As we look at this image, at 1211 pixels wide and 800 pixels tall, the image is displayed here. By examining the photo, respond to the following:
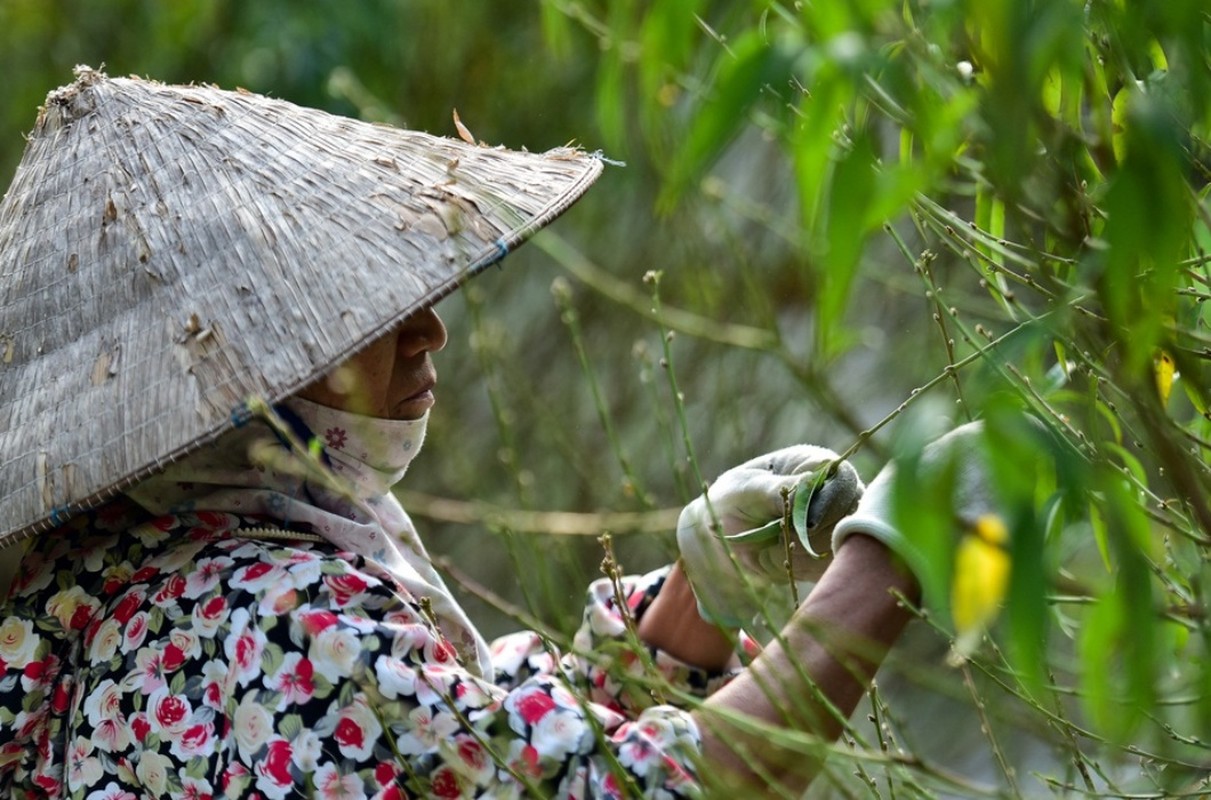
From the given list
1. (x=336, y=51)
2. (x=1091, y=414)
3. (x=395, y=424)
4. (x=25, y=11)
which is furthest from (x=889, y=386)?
(x=1091, y=414)

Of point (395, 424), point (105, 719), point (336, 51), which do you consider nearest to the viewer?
point (105, 719)

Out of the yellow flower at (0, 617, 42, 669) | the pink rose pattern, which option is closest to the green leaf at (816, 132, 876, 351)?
the pink rose pattern

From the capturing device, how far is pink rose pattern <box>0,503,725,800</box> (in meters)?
1.30

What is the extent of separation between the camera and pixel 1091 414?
90 cm

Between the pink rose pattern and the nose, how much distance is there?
207 millimetres

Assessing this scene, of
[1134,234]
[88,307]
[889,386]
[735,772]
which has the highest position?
[1134,234]

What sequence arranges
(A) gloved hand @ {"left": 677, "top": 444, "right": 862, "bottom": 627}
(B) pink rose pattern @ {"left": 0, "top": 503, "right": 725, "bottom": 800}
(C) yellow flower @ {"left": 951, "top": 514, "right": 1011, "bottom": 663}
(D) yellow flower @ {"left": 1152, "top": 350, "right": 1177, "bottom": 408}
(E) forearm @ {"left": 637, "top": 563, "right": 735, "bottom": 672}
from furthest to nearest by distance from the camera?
(E) forearm @ {"left": 637, "top": 563, "right": 735, "bottom": 672}
(A) gloved hand @ {"left": 677, "top": 444, "right": 862, "bottom": 627}
(B) pink rose pattern @ {"left": 0, "top": 503, "right": 725, "bottom": 800}
(D) yellow flower @ {"left": 1152, "top": 350, "right": 1177, "bottom": 408}
(C) yellow flower @ {"left": 951, "top": 514, "right": 1011, "bottom": 663}

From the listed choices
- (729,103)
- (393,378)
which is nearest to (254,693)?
(393,378)

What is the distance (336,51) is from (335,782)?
3.30 meters

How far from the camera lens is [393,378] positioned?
1571 mm

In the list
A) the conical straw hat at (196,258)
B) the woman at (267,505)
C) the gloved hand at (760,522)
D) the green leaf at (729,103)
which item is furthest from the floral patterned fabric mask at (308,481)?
the green leaf at (729,103)

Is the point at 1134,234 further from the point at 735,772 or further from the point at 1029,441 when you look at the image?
the point at 735,772

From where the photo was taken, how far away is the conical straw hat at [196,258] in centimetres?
140

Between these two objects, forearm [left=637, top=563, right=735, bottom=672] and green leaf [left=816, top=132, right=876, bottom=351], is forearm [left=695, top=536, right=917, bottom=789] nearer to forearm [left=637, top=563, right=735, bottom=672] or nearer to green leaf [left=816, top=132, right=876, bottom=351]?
forearm [left=637, top=563, right=735, bottom=672]
